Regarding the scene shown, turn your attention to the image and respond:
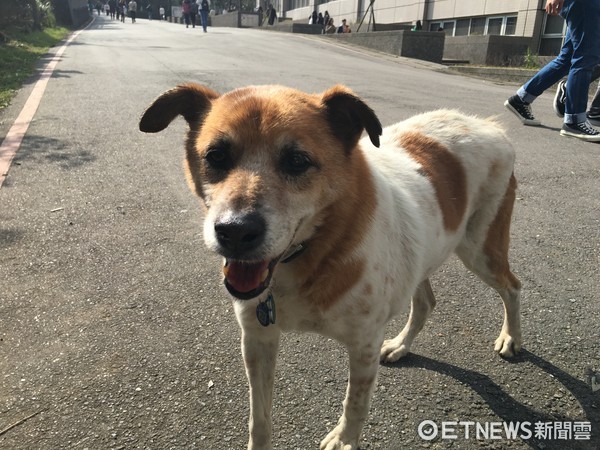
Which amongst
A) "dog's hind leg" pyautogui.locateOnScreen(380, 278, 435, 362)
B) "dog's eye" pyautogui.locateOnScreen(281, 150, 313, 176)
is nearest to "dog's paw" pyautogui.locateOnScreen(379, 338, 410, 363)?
"dog's hind leg" pyautogui.locateOnScreen(380, 278, 435, 362)

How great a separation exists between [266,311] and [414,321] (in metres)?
1.35

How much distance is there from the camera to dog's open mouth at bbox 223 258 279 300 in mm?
1956

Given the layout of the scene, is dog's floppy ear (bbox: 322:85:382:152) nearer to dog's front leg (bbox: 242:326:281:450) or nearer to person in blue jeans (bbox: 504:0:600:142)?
dog's front leg (bbox: 242:326:281:450)

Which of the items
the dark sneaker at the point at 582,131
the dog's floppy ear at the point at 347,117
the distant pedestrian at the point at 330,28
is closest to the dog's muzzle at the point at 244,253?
the dog's floppy ear at the point at 347,117

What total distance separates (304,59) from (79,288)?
16.2m

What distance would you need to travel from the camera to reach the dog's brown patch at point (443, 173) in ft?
8.98

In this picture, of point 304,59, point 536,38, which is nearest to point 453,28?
point 536,38

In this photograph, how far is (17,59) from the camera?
568 inches

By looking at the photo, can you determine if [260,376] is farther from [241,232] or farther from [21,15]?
[21,15]

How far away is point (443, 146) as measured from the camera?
291cm

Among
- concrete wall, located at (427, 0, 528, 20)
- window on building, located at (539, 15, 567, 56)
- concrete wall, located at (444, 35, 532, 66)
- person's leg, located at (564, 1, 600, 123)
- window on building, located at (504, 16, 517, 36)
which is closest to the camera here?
person's leg, located at (564, 1, 600, 123)

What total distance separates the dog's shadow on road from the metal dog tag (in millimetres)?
1162

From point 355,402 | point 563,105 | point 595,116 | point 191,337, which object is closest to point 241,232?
point 355,402
